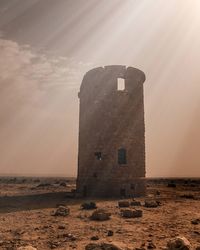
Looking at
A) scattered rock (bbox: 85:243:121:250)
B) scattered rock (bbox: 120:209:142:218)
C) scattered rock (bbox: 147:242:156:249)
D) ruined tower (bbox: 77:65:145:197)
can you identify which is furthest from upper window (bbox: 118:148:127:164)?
scattered rock (bbox: 85:243:121:250)

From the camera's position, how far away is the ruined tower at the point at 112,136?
22.3 m

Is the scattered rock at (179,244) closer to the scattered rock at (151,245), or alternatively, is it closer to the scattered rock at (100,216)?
the scattered rock at (151,245)

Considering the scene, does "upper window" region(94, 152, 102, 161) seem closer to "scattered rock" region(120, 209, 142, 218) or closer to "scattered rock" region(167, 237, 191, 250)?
"scattered rock" region(120, 209, 142, 218)

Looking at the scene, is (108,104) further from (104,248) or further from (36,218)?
(104,248)

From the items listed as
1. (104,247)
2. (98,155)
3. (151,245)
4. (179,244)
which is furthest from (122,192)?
(104,247)

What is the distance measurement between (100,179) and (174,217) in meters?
9.53

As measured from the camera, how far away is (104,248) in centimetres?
757

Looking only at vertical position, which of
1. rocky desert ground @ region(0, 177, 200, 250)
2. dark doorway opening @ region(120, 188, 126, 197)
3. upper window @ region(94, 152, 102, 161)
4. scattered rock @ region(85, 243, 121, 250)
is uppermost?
upper window @ region(94, 152, 102, 161)

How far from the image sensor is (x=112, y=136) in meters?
22.9

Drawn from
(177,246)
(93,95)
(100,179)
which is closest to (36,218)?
(177,246)

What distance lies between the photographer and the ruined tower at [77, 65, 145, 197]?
22.3 m

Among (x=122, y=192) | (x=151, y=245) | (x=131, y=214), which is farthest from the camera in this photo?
(x=122, y=192)

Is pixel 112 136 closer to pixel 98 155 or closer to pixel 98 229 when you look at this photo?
pixel 98 155

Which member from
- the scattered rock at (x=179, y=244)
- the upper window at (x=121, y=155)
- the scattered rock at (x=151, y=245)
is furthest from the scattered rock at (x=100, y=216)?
the upper window at (x=121, y=155)
